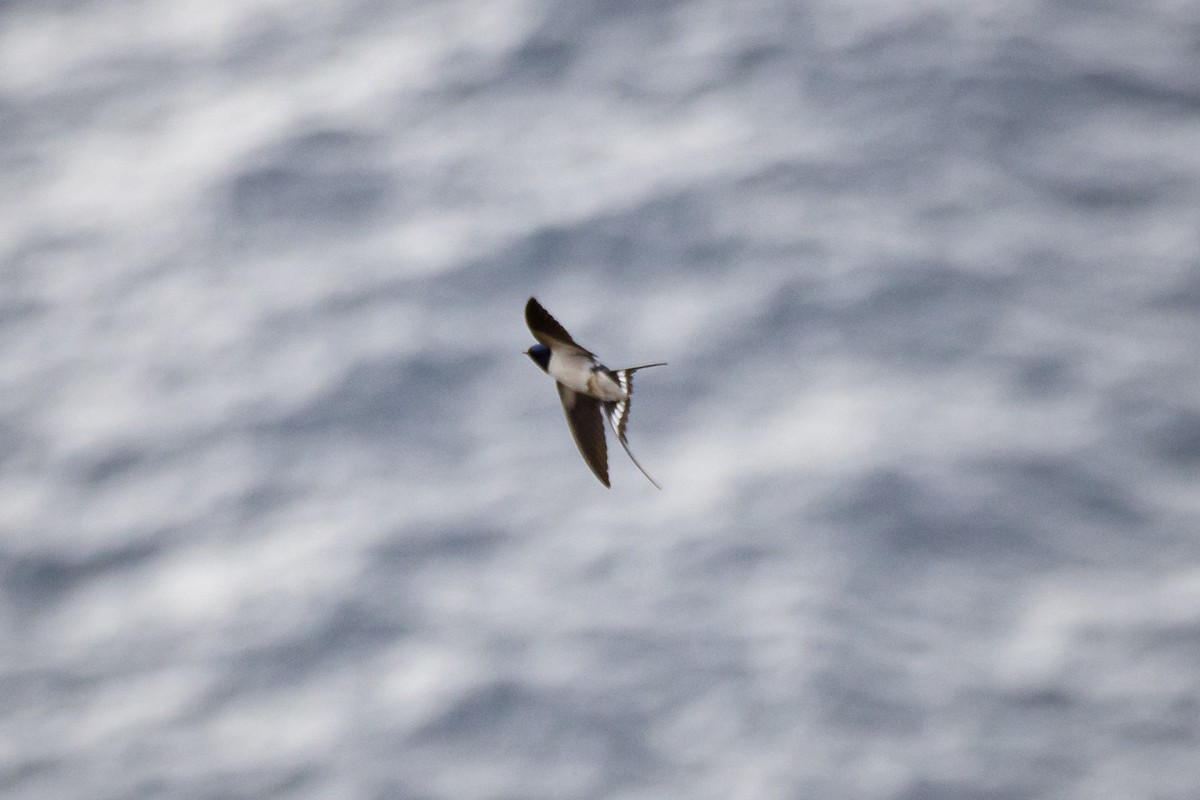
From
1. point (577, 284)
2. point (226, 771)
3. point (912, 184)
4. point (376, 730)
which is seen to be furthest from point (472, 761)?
point (912, 184)

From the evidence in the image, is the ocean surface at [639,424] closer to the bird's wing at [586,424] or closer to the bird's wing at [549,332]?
the bird's wing at [586,424]

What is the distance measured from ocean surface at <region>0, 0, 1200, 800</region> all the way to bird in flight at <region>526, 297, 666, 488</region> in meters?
5.74

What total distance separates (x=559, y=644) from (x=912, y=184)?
5.41 m

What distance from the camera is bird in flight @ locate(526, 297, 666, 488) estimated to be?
7543 mm

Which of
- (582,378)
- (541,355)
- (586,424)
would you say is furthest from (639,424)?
(541,355)

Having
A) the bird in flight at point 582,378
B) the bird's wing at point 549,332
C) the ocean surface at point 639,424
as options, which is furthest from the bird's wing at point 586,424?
the ocean surface at point 639,424

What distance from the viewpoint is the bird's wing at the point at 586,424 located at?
26.2 feet

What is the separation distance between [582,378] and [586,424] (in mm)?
459

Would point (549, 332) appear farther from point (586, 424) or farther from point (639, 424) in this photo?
point (639, 424)

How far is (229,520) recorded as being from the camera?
1450cm

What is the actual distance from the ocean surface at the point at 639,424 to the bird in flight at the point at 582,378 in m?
5.74

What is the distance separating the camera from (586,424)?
8047mm

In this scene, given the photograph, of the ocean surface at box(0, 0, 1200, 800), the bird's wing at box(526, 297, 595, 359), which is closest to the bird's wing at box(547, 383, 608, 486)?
the bird's wing at box(526, 297, 595, 359)

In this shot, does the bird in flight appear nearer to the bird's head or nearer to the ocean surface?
the bird's head
